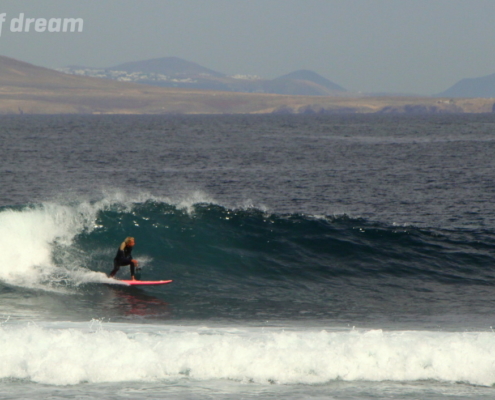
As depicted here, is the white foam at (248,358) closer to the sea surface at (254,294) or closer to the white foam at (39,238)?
the sea surface at (254,294)

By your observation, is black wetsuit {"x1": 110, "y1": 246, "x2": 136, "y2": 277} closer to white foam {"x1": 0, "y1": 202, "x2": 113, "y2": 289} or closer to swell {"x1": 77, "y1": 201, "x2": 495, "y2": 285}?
white foam {"x1": 0, "y1": 202, "x2": 113, "y2": 289}

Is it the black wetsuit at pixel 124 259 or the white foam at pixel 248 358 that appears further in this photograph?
the black wetsuit at pixel 124 259

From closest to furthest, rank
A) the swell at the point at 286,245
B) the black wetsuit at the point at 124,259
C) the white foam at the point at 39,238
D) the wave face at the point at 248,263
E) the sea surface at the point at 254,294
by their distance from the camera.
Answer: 1. the sea surface at the point at 254,294
2. the wave face at the point at 248,263
3. the black wetsuit at the point at 124,259
4. the white foam at the point at 39,238
5. the swell at the point at 286,245

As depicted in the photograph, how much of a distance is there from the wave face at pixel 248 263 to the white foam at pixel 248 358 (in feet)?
12.4

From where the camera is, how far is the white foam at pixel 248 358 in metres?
11.0

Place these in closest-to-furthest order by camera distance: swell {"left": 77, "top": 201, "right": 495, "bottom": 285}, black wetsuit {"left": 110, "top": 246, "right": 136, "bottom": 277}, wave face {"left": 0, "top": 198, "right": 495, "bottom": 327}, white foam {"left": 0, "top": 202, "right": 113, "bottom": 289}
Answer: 1. wave face {"left": 0, "top": 198, "right": 495, "bottom": 327}
2. black wetsuit {"left": 110, "top": 246, "right": 136, "bottom": 277}
3. white foam {"left": 0, "top": 202, "right": 113, "bottom": 289}
4. swell {"left": 77, "top": 201, "right": 495, "bottom": 285}

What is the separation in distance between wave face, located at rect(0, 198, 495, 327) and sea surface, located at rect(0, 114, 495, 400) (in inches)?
3.1

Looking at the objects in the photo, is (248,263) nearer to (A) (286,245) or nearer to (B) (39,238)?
(A) (286,245)

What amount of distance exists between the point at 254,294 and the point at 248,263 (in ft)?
10.8

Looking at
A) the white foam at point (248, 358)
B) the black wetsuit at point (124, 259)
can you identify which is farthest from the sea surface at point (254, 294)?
the black wetsuit at point (124, 259)

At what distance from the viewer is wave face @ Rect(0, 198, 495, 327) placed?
17.3 m

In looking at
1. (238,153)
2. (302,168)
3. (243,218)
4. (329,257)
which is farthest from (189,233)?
(238,153)

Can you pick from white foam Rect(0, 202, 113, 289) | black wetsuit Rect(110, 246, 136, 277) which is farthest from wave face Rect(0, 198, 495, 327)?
black wetsuit Rect(110, 246, 136, 277)

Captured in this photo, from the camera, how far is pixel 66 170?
6009 centimetres
